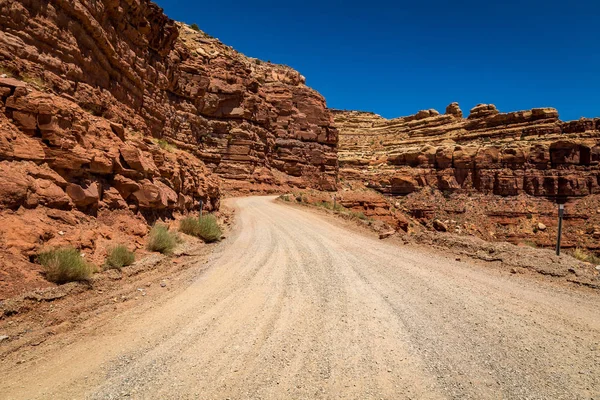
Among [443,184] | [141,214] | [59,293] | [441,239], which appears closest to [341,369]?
[59,293]

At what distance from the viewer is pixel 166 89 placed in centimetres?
2741

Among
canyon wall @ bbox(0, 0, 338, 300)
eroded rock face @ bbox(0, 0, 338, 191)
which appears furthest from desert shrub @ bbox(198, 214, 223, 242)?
eroded rock face @ bbox(0, 0, 338, 191)

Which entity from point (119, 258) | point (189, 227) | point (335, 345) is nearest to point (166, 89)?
point (189, 227)

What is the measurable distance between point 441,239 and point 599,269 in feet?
13.9

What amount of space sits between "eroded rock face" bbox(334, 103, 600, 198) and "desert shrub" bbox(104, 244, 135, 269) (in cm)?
3935

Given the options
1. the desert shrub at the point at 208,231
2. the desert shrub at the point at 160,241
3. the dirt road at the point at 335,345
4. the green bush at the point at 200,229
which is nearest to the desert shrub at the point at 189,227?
the green bush at the point at 200,229

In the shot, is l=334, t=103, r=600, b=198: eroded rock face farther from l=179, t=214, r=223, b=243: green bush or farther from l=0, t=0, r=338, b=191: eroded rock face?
l=179, t=214, r=223, b=243: green bush

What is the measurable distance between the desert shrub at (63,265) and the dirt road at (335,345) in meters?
1.25

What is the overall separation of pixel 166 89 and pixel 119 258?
984 inches

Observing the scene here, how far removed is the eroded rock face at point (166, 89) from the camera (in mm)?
8211

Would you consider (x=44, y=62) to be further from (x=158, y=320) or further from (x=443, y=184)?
(x=443, y=184)

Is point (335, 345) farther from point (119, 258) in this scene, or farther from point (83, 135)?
point (83, 135)

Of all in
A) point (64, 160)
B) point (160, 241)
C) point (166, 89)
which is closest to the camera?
point (64, 160)

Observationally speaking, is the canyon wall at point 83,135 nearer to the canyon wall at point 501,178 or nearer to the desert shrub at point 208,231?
the desert shrub at point 208,231
